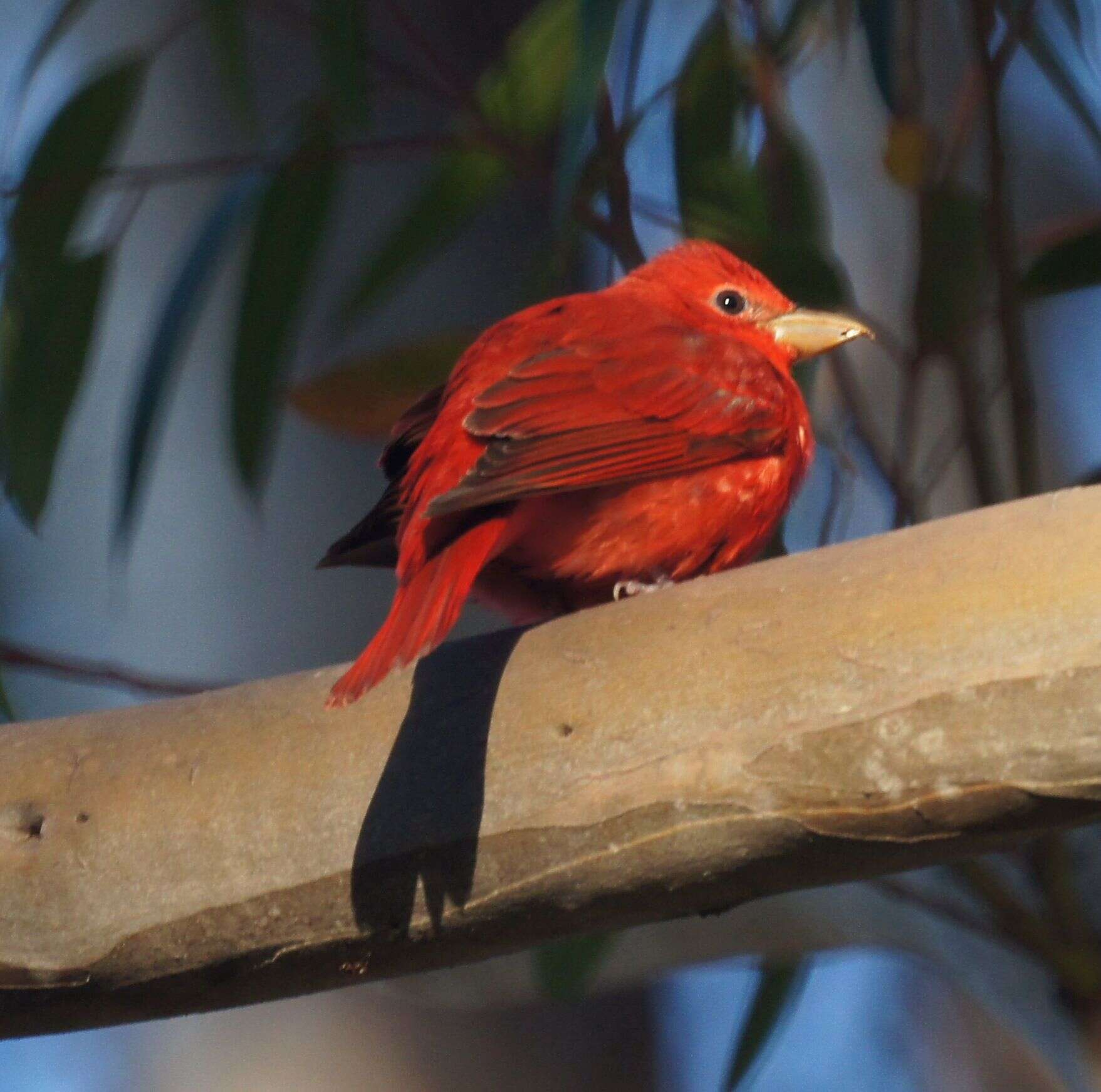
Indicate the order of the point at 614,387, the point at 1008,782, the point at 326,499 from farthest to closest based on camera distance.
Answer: the point at 326,499
the point at 614,387
the point at 1008,782

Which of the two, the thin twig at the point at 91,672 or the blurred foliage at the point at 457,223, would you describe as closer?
the thin twig at the point at 91,672

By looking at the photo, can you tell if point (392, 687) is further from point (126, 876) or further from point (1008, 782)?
point (1008, 782)

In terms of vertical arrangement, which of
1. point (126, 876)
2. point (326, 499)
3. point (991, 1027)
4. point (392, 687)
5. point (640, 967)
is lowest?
point (991, 1027)

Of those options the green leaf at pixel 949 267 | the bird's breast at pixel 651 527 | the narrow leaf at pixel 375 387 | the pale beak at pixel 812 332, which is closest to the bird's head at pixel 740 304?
the pale beak at pixel 812 332

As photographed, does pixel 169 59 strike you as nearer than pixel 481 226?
No

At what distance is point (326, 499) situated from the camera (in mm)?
4094

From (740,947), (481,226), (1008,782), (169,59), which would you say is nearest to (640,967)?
(740,947)

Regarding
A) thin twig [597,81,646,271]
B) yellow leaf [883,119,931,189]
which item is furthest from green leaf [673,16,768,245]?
yellow leaf [883,119,931,189]

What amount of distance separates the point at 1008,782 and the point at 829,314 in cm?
157

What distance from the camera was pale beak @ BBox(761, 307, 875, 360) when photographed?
308 centimetres

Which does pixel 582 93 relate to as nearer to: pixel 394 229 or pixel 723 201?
pixel 723 201

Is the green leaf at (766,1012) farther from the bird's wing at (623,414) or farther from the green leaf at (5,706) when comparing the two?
the green leaf at (5,706)

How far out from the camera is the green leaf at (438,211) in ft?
10.5

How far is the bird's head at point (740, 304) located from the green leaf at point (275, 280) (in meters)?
0.60
